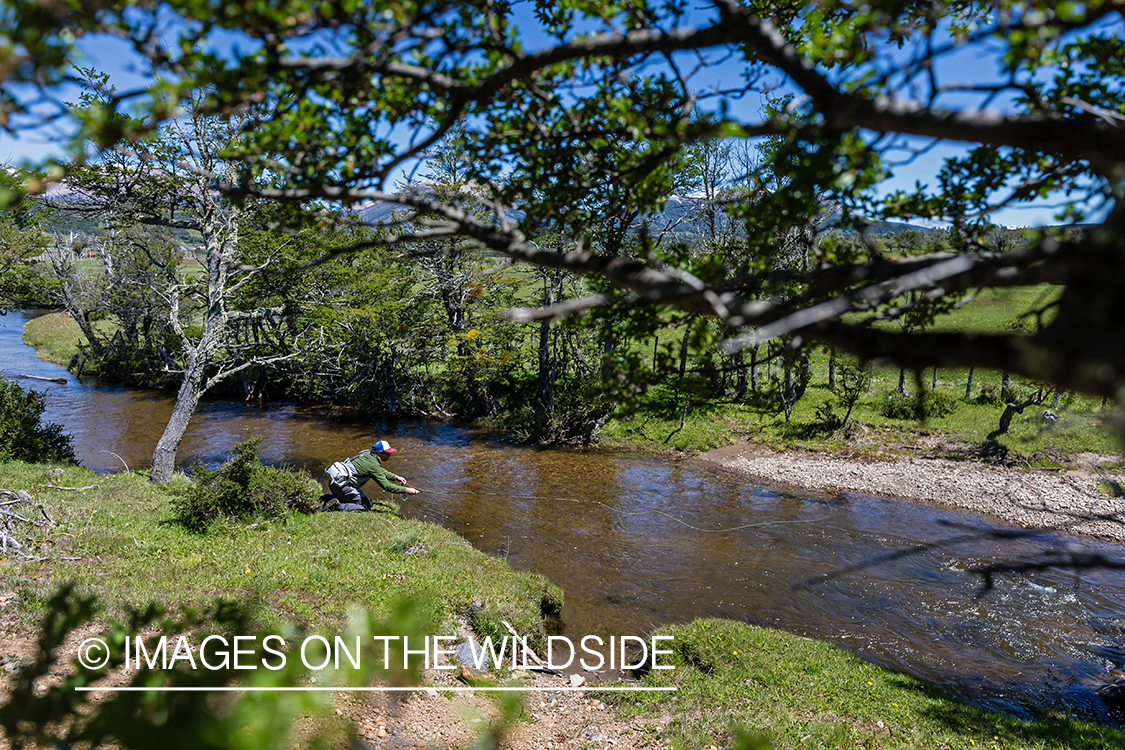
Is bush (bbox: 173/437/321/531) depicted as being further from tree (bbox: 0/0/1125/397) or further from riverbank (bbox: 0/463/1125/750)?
tree (bbox: 0/0/1125/397)

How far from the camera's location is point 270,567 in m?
8.90

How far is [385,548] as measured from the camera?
10.5 metres

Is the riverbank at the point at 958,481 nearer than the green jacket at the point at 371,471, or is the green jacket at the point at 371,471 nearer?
the green jacket at the point at 371,471

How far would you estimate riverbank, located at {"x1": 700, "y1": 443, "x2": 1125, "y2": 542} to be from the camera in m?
15.6

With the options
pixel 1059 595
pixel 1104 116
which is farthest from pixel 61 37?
pixel 1059 595

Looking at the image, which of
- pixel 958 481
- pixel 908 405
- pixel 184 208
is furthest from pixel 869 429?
pixel 184 208

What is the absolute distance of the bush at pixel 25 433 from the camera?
1470 cm

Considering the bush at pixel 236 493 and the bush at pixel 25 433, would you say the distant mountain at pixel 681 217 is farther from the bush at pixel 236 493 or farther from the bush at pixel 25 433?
the bush at pixel 25 433

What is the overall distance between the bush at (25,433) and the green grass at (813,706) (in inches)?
637

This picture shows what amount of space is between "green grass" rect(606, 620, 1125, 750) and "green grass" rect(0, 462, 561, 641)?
97.7 inches

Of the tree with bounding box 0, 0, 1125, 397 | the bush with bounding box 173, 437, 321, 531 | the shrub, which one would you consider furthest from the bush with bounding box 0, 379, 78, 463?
the shrub

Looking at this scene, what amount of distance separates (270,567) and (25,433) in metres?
11.4

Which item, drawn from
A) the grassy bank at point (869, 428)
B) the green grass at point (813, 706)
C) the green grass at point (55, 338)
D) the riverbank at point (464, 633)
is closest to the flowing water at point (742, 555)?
the green grass at point (813, 706)

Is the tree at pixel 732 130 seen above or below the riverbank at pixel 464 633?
above
